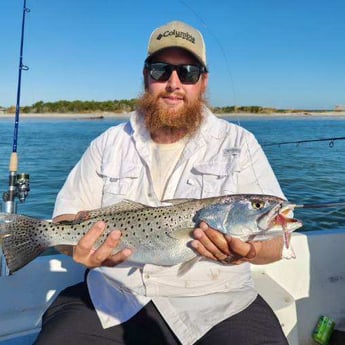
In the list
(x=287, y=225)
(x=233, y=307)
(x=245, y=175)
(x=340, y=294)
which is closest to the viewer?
(x=287, y=225)

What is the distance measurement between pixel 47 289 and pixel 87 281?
33.5 inches

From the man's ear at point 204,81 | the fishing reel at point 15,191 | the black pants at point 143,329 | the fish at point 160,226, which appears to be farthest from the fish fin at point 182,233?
the fishing reel at point 15,191

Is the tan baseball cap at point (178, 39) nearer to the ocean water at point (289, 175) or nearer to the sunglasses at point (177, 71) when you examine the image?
the sunglasses at point (177, 71)

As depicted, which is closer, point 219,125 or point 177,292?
point 177,292

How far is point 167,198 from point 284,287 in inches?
75.7

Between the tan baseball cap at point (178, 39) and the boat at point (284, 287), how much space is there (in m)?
2.09

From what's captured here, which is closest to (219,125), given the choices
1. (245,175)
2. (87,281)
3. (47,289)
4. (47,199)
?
(245,175)

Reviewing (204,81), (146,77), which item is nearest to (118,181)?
(146,77)

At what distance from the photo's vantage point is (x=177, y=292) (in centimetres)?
276

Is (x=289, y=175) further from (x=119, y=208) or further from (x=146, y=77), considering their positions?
(x=119, y=208)

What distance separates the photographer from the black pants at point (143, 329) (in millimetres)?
2535

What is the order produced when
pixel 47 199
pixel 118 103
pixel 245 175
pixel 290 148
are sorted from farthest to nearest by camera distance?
pixel 118 103, pixel 290 148, pixel 47 199, pixel 245 175

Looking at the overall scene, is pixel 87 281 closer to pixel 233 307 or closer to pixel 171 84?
pixel 233 307

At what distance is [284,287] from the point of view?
13.7 feet
